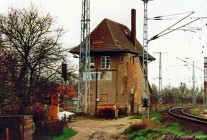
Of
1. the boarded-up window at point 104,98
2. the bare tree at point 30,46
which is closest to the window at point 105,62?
the boarded-up window at point 104,98

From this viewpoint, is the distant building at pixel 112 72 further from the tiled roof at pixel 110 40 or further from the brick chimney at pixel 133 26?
the brick chimney at pixel 133 26

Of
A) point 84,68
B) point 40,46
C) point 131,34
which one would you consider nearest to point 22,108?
point 40,46

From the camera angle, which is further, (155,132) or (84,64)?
(84,64)

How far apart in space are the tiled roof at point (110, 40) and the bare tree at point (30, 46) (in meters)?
17.3

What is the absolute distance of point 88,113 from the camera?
4788 cm

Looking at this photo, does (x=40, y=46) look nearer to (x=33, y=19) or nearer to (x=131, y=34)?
(x=33, y=19)

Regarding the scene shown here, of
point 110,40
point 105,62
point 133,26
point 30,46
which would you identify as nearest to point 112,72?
point 105,62

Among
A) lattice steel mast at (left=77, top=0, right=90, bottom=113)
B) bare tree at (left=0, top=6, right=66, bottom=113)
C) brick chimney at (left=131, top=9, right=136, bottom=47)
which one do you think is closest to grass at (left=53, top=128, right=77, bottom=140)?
bare tree at (left=0, top=6, right=66, bottom=113)

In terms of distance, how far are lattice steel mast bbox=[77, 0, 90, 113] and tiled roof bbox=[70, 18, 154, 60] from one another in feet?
10.5

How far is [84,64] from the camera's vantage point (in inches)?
1858

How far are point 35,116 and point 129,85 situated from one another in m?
23.0

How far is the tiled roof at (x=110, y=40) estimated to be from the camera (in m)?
50.0

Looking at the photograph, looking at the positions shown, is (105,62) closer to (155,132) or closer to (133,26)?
(133,26)

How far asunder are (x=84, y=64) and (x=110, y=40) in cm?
556
